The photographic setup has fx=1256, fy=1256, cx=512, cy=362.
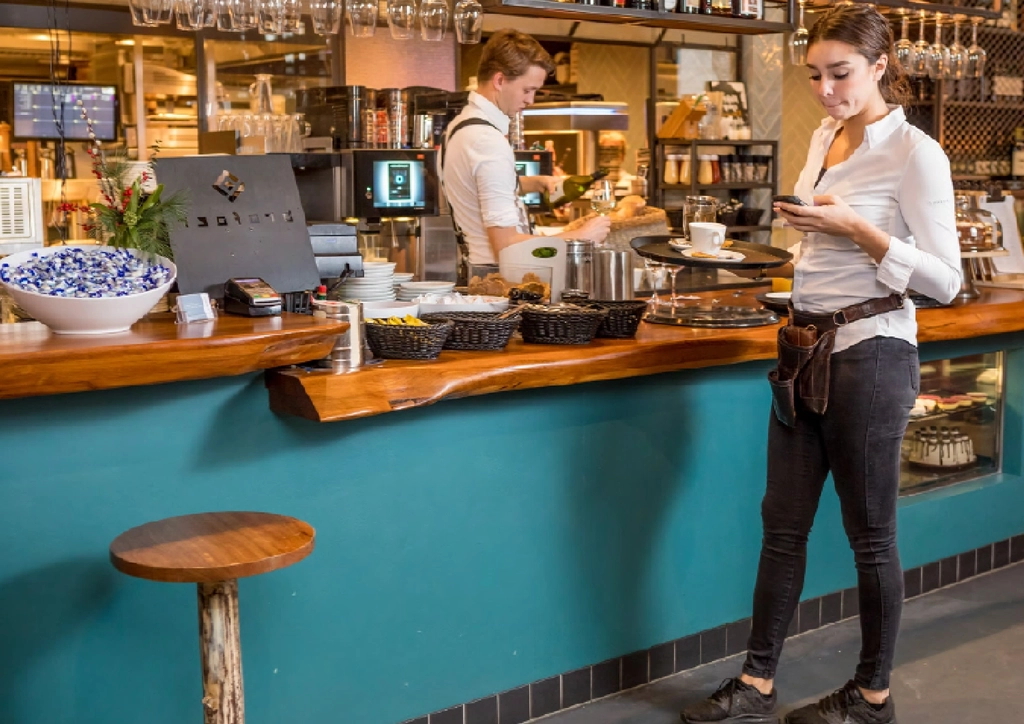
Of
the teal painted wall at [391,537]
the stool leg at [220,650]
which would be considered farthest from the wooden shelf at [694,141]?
the stool leg at [220,650]

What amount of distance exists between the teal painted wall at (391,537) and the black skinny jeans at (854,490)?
49 cm

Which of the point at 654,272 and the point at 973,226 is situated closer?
the point at 654,272

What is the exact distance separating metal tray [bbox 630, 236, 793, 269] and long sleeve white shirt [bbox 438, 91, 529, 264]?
0.57 meters

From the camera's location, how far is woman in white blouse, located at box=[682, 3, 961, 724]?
2961 millimetres

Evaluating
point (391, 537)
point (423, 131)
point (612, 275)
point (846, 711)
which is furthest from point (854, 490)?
point (423, 131)

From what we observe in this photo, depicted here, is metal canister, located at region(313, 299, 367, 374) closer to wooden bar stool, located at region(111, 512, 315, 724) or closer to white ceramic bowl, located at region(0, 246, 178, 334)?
white ceramic bowl, located at region(0, 246, 178, 334)

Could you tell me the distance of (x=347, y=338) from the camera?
9.90 feet

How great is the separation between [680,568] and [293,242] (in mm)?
1508

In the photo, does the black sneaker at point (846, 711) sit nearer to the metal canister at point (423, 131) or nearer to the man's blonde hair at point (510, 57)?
the man's blonde hair at point (510, 57)

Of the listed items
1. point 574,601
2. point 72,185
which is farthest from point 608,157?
point 574,601

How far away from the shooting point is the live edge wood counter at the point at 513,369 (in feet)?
9.45

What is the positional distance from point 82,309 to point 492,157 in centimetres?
175

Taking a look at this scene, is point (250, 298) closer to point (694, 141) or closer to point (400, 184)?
point (400, 184)

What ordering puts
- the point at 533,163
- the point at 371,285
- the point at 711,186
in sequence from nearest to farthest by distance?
the point at 371,285
the point at 533,163
the point at 711,186
